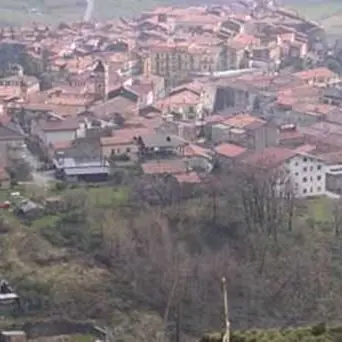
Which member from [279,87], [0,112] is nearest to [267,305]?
[0,112]

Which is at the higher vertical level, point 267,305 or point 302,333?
point 302,333

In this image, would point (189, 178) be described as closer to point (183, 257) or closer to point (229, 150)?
point (229, 150)

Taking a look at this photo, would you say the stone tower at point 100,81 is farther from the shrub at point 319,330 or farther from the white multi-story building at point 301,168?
the shrub at point 319,330

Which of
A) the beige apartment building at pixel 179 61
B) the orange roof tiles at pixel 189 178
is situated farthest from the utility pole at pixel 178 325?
the beige apartment building at pixel 179 61

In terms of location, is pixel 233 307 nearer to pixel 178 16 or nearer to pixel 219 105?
pixel 219 105

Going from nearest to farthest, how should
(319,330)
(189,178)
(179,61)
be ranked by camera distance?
(319,330) → (189,178) → (179,61)

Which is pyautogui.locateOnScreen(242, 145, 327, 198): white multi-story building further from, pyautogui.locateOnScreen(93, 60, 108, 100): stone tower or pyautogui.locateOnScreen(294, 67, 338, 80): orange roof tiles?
pyautogui.locateOnScreen(294, 67, 338, 80): orange roof tiles

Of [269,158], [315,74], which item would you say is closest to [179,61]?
[315,74]
